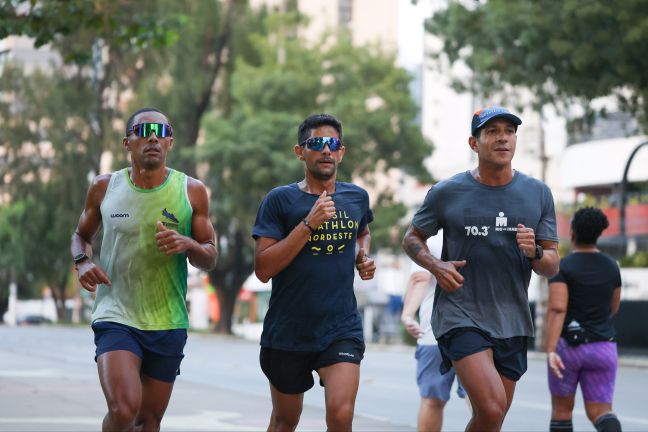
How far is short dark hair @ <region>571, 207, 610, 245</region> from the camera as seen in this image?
9.24m

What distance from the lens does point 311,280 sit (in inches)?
288

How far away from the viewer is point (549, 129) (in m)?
57.5

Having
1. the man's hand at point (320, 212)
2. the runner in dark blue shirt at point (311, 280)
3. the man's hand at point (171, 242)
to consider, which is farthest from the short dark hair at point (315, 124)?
the man's hand at point (171, 242)

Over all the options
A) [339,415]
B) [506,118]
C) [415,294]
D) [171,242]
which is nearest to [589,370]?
[415,294]

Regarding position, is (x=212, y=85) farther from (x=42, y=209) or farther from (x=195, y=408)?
(x=195, y=408)

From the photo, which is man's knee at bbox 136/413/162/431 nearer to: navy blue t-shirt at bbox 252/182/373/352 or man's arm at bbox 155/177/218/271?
navy blue t-shirt at bbox 252/182/373/352

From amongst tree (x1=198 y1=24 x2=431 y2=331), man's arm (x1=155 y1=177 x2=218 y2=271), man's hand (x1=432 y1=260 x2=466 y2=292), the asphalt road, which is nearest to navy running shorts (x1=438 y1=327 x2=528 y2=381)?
man's hand (x1=432 y1=260 x2=466 y2=292)

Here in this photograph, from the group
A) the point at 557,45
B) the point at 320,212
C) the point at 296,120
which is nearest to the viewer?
the point at 320,212

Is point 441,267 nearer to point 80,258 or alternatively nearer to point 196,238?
point 196,238

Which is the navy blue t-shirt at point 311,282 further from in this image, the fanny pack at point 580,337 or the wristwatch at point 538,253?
the fanny pack at point 580,337

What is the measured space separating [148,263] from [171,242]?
0.28m

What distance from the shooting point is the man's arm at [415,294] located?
978 cm

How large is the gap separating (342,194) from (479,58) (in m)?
20.9

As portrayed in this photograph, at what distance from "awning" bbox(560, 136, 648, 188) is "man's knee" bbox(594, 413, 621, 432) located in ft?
119
